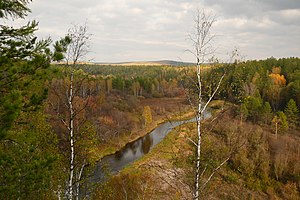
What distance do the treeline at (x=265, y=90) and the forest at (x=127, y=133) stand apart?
0.16 ft

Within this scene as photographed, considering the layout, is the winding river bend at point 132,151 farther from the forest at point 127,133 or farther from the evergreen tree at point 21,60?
the evergreen tree at point 21,60

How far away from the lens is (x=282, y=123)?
35750 mm

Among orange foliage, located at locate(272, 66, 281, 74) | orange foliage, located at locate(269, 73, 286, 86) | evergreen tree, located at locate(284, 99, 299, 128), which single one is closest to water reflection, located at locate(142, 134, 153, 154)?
evergreen tree, located at locate(284, 99, 299, 128)

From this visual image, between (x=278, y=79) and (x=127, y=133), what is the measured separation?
3253 cm

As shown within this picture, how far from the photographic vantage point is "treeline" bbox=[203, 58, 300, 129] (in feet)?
23.0

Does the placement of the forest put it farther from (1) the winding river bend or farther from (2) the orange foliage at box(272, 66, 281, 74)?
(1) the winding river bend

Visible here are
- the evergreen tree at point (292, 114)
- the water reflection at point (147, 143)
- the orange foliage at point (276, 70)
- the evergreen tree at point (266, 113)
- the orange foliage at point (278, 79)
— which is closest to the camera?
the water reflection at point (147, 143)

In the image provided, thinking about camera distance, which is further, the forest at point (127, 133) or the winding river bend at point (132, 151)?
the winding river bend at point (132, 151)

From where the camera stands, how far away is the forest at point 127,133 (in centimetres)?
580

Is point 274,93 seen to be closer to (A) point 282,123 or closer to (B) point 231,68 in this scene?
(A) point 282,123

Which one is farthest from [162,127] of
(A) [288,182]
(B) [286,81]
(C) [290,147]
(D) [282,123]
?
(B) [286,81]

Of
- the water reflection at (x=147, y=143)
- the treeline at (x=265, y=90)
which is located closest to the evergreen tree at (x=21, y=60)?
the treeline at (x=265, y=90)

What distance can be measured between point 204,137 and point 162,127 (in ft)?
127

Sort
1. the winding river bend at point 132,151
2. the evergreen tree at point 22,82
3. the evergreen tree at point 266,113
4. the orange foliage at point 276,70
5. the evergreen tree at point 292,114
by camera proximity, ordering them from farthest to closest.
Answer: the orange foliage at point 276,70
the evergreen tree at point 266,113
the evergreen tree at point 292,114
the winding river bend at point 132,151
the evergreen tree at point 22,82
